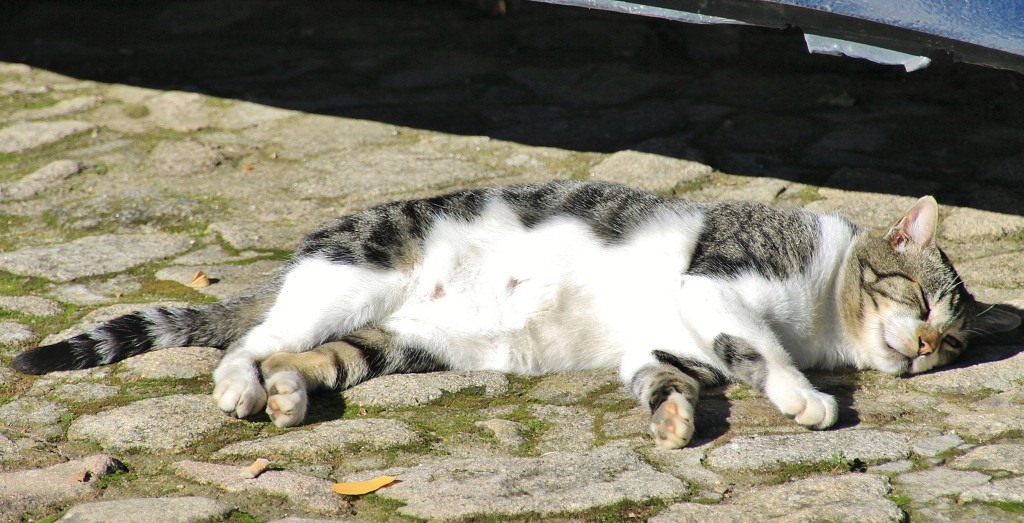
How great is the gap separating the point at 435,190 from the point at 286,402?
2.29m

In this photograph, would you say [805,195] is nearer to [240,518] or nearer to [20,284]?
[240,518]

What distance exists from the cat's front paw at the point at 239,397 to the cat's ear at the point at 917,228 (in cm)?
242

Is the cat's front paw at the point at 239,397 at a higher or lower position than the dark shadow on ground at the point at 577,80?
lower

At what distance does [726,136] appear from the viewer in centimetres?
591

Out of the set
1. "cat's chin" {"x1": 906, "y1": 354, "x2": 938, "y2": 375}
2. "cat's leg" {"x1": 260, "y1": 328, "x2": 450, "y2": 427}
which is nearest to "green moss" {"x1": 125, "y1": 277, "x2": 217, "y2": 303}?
"cat's leg" {"x1": 260, "y1": 328, "x2": 450, "y2": 427}

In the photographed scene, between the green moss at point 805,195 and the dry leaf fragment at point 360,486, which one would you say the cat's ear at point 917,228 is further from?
the dry leaf fragment at point 360,486

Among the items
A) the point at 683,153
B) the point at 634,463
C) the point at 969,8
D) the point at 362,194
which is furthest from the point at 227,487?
the point at 683,153

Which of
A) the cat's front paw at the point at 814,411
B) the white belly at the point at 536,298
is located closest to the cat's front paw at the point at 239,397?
the white belly at the point at 536,298

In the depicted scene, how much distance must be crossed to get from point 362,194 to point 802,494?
3.20m

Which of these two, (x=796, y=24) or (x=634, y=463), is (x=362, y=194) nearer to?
(x=796, y=24)

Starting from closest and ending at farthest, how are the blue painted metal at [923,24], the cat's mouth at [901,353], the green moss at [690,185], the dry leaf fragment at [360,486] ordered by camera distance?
1. the dry leaf fragment at [360,486]
2. the cat's mouth at [901,353]
3. the blue painted metal at [923,24]
4. the green moss at [690,185]

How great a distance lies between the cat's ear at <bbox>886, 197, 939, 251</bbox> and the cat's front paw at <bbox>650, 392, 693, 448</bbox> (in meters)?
1.34

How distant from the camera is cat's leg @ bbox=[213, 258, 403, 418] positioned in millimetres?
3480

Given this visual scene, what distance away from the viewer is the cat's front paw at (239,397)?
10.2 ft
